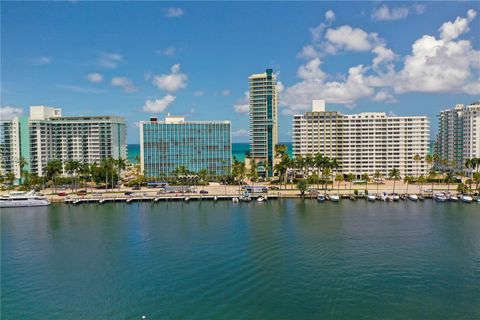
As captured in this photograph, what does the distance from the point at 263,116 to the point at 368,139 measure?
3604 centimetres

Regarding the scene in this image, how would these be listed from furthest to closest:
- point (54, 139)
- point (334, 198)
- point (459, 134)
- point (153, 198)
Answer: point (459, 134) < point (54, 139) < point (153, 198) < point (334, 198)

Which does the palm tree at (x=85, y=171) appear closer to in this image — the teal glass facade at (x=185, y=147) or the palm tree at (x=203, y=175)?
the teal glass facade at (x=185, y=147)

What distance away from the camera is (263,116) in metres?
136

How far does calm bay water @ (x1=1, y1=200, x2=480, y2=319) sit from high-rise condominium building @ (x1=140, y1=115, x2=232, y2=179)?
168 feet

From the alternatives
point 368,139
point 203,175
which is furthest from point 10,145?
point 368,139

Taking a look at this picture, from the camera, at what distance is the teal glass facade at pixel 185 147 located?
424ft

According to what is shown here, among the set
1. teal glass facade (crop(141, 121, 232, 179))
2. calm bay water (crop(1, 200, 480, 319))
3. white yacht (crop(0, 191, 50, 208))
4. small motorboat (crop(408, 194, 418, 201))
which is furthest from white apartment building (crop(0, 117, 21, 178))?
small motorboat (crop(408, 194, 418, 201))

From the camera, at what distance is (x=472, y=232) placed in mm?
63375

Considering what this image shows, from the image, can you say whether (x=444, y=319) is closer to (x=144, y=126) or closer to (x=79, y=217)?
(x=79, y=217)

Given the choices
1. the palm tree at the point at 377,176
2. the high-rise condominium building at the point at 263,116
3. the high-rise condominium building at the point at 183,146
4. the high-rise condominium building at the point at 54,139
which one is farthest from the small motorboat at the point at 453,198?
the high-rise condominium building at the point at 54,139

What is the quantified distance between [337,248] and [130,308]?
96.5 feet

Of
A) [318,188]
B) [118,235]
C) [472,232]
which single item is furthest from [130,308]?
[318,188]

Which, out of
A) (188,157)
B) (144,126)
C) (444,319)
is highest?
(144,126)

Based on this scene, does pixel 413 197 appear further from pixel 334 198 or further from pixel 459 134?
pixel 459 134
